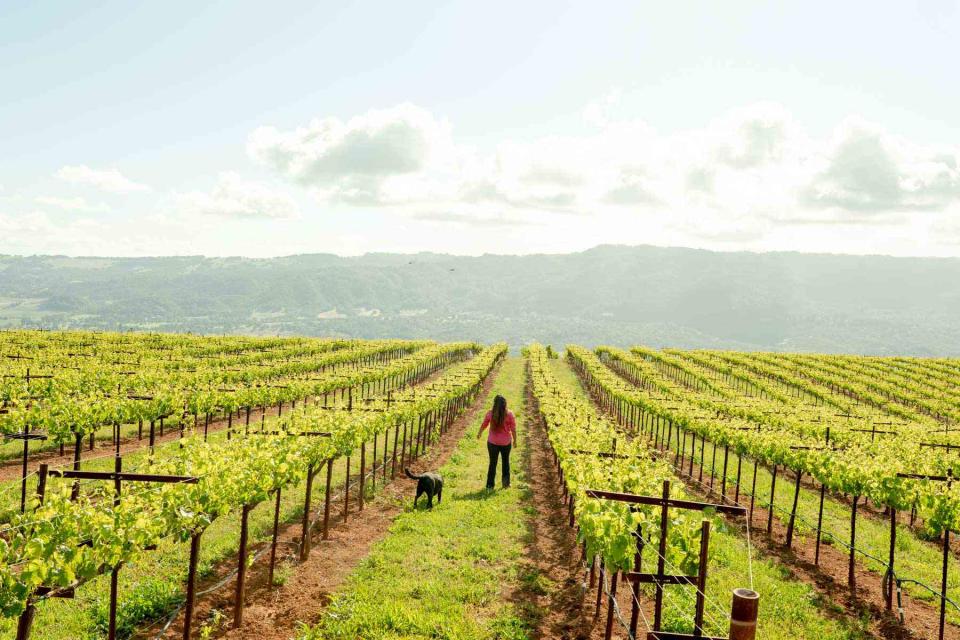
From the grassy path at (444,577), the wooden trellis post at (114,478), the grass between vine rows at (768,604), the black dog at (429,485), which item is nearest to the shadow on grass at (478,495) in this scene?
the grassy path at (444,577)

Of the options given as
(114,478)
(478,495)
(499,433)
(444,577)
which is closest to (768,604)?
(444,577)

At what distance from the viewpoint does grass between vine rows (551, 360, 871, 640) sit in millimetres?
8508

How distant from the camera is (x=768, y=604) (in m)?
9.66

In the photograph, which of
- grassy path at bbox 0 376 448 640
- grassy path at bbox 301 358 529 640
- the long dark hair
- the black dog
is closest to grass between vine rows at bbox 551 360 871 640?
grassy path at bbox 301 358 529 640

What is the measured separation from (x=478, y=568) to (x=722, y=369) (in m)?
42.0

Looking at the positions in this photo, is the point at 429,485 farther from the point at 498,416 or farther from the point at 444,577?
the point at 444,577

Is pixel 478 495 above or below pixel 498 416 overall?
below

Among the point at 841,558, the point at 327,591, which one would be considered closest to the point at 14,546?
the point at 327,591

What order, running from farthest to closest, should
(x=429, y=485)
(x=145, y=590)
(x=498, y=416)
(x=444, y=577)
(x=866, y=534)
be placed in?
(x=498, y=416) → (x=866, y=534) → (x=429, y=485) → (x=444, y=577) → (x=145, y=590)

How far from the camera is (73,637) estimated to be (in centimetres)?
738

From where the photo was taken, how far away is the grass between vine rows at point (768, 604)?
8.51 meters

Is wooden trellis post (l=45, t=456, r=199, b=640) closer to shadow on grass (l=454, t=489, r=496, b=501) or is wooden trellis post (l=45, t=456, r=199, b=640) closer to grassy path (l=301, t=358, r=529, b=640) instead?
grassy path (l=301, t=358, r=529, b=640)

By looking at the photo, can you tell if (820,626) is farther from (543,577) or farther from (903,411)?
(903,411)

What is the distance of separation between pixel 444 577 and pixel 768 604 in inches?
210
